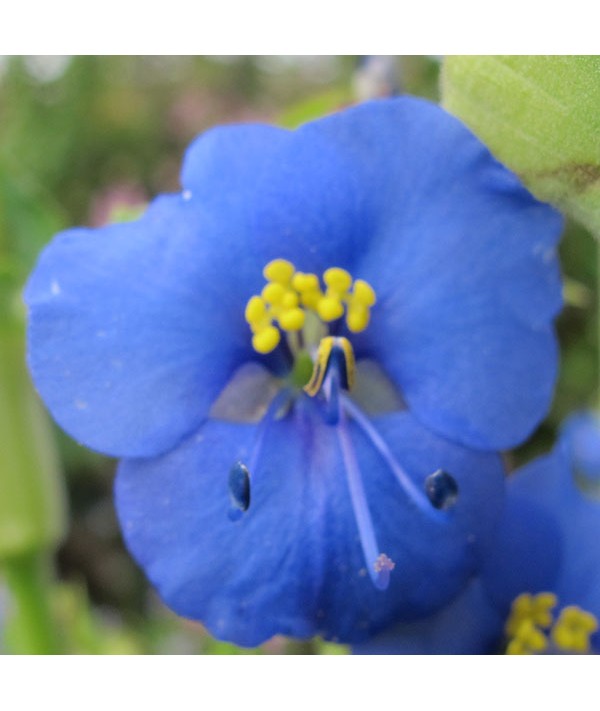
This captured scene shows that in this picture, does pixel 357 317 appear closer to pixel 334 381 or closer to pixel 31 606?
pixel 334 381

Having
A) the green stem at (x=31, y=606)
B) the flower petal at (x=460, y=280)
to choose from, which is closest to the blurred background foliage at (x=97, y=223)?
the green stem at (x=31, y=606)

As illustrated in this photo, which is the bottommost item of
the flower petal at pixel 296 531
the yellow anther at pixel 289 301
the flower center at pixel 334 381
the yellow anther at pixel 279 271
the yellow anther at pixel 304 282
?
the flower petal at pixel 296 531

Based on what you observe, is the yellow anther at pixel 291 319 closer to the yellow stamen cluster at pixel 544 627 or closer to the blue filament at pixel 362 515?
the blue filament at pixel 362 515

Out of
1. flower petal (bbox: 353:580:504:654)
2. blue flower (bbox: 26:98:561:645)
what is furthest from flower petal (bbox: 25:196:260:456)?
flower petal (bbox: 353:580:504:654)

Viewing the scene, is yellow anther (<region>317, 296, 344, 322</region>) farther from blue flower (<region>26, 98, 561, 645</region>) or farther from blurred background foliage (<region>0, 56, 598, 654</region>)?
blurred background foliage (<region>0, 56, 598, 654</region>)

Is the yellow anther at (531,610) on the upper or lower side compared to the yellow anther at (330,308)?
lower

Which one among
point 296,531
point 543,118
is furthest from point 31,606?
point 543,118
